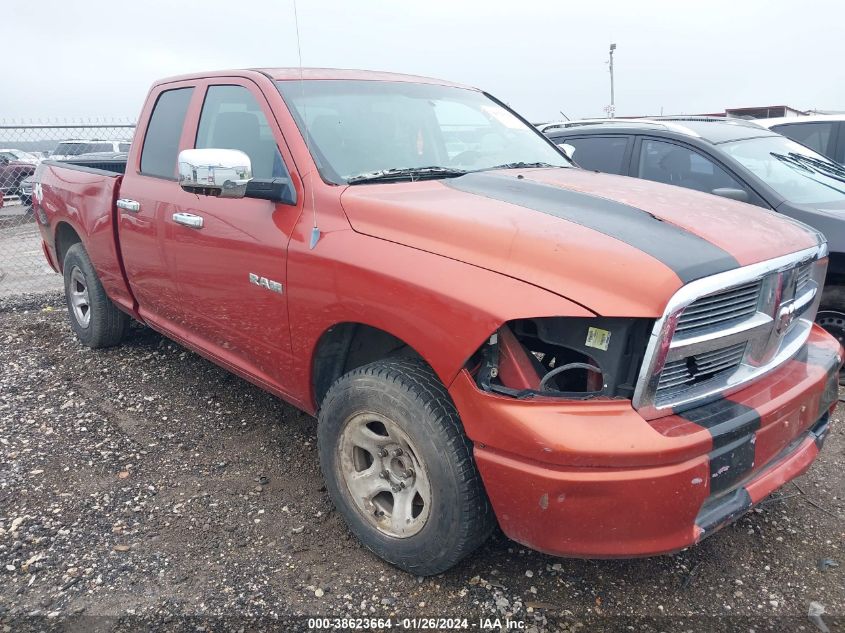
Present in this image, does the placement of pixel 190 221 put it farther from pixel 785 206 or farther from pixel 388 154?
pixel 785 206

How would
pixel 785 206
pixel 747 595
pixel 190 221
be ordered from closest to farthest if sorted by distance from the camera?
1. pixel 747 595
2. pixel 190 221
3. pixel 785 206

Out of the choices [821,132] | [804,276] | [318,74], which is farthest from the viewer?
[821,132]

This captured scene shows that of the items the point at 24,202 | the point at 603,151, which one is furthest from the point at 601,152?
the point at 24,202

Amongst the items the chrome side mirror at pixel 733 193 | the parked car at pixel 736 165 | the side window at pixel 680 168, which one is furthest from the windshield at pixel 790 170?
the chrome side mirror at pixel 733 193

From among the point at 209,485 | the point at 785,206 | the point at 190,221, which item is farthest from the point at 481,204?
the point at 785,206

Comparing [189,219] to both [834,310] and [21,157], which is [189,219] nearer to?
[834,310]

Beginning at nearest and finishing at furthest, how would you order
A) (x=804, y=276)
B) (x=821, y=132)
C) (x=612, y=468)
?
(x=612, y=468) < (x=804, y=276) < (x=821, y=132)

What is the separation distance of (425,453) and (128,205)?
8.65 ft

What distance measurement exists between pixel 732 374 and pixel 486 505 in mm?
942

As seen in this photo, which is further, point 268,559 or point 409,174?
point 409,174

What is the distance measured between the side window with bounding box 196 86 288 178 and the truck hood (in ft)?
1.86

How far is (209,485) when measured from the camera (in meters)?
3.23

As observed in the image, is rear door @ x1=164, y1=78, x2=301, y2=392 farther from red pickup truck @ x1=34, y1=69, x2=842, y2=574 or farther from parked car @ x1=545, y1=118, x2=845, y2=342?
parked car @ x1=545, y1=118, x2=845, y2=342

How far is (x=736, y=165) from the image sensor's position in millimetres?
4695
